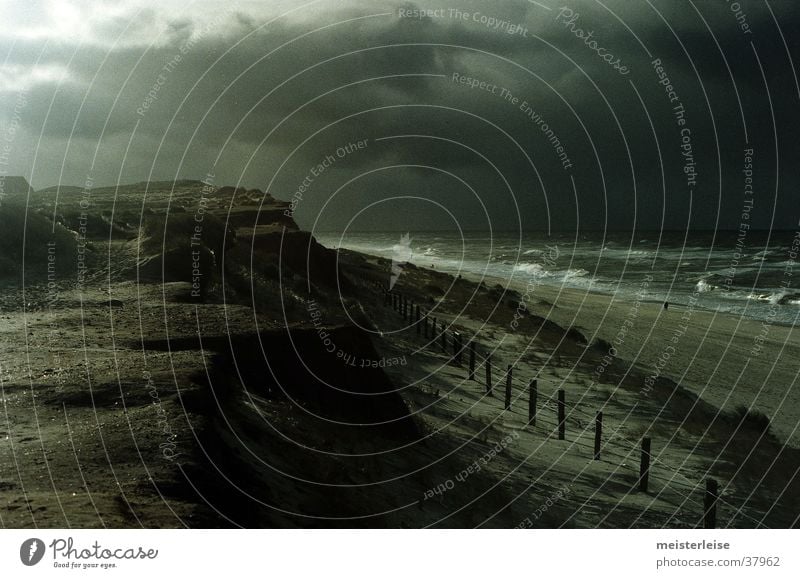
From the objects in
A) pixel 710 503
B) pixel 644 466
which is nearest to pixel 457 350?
pixel 644 466

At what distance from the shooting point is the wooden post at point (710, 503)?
11.5 m

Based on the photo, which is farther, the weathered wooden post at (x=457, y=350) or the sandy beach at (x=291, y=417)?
the weathered wooden post at (x=457, y=350)

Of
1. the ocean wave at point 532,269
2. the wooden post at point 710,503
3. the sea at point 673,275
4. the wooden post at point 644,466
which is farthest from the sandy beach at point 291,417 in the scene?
the ocean wave at point 532,269

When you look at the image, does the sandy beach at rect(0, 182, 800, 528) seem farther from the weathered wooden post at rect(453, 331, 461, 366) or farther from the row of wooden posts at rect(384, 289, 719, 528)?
the row of wooden posts at rect(384, 289, 719, 528)

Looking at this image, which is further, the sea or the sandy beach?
the sea

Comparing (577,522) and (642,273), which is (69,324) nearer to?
(577,522)

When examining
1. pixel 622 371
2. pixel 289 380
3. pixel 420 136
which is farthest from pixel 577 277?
pixel 289 380

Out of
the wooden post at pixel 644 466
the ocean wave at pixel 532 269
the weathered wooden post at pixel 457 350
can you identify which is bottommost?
the wooden post at pixel 644 466

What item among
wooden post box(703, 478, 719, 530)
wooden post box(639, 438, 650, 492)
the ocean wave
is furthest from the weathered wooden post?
the ocean wave

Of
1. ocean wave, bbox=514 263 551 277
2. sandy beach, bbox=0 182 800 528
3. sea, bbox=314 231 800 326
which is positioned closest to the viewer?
sandy beach, bbox=0 182 800 528

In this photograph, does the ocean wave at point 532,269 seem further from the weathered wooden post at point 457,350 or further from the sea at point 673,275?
the weathered wooden post at point 457,350

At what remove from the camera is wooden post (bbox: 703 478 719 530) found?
452 inches

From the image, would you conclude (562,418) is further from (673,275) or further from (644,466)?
(673,275)

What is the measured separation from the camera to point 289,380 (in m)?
12.0
